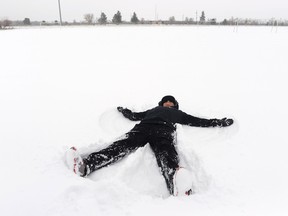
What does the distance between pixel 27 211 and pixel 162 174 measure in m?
1.63

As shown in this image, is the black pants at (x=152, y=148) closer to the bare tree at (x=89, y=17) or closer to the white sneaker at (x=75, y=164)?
the white sneaker at (x=75, y=164)

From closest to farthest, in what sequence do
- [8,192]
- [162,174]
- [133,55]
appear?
[8,192] → [162,174] → [133,55]

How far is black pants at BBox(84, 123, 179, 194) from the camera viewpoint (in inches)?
137

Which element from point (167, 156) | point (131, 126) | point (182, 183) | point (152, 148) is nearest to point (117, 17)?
point (131, 126)

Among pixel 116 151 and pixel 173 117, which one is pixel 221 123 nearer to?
pixel 173 117

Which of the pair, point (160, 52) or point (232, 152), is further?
point (160, 52)

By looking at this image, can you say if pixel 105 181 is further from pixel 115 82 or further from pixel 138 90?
pixel 115 82

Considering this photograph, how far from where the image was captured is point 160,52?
34.7 feet

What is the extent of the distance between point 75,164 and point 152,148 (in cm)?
110

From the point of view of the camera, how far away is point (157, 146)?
3.84 m

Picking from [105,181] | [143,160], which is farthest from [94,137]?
[105,181]

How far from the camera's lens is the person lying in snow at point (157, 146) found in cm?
338

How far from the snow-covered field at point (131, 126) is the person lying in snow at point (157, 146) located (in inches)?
4.8

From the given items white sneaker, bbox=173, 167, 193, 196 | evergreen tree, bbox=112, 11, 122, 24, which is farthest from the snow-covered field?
evergreen tree, bbox=112, 11, 122, 24
